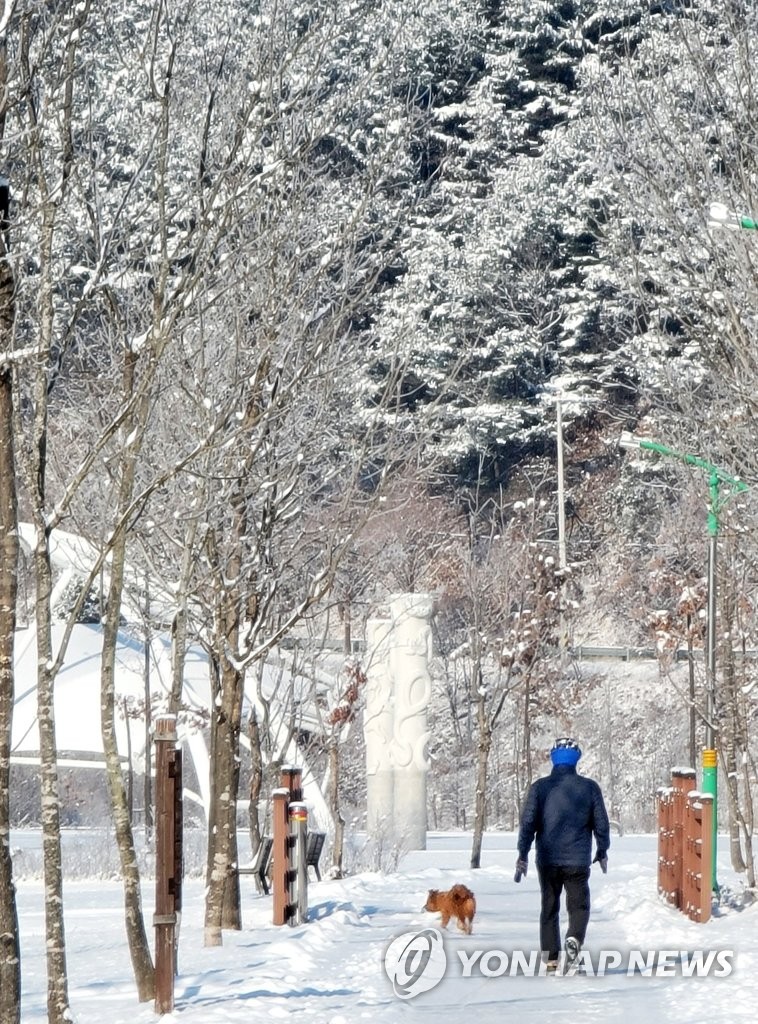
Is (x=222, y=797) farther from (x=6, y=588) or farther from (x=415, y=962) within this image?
(x=6, y=588)

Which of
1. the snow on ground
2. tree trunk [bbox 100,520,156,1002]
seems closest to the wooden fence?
the snow on ground

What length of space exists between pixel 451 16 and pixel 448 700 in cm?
2211

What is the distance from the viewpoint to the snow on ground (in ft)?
30.7

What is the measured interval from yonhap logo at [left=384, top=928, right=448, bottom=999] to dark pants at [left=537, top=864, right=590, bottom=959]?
764mm

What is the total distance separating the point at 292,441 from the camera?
Answer: 48.2ft

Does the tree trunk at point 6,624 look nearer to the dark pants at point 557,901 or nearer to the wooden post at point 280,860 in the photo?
the dark pants at point 557,901

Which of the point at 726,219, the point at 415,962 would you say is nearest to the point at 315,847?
the point at 415,962

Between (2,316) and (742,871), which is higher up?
(2,316)

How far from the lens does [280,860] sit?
13898 mm

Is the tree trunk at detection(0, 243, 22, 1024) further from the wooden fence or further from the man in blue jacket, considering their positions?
the wooden fence

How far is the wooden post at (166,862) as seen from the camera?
361 inches

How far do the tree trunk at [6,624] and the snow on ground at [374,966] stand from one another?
3.88 feet

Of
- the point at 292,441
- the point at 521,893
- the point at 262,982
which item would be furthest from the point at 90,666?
the point at 262,982

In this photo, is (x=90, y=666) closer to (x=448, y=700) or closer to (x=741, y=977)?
(x=448, y=700)
